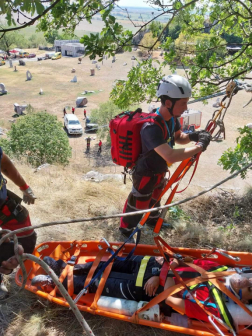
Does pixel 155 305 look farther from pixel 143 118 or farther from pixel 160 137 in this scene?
pixel 143 118

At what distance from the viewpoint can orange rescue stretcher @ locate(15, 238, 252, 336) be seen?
8.57ft

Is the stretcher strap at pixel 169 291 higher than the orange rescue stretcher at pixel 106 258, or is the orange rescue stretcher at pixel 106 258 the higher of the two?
the stretcher strap at pixel 169 291

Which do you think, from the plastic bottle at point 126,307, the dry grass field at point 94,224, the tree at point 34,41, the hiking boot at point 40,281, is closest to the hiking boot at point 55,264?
the hiking boot at point 40,281

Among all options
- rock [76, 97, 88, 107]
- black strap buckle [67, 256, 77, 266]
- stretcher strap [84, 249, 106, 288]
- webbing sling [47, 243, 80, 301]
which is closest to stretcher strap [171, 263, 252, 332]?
stretcher strap [84, 249, 106, 288]

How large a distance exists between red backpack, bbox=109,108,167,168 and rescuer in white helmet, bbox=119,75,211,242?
6cm

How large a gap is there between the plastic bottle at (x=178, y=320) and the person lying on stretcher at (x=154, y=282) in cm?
9

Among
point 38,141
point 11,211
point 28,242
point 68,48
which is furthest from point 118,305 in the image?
point 68,48

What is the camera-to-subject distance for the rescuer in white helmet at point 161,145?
315cm

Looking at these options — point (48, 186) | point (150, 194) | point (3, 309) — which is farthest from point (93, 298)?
point (48, 186)

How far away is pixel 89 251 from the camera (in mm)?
3721

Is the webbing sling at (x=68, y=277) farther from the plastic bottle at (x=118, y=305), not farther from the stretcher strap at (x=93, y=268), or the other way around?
the plastic bottle at (x=118, y=305)

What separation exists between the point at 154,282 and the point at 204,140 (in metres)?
1.64

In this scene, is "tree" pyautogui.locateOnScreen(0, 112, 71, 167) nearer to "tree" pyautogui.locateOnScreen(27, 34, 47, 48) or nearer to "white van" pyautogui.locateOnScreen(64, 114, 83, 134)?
"white van" pyautogui.locateOnScreen(64, 114, 83, 134)

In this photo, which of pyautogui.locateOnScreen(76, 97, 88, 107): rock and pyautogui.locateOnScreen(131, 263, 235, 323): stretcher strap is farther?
pyautogui.locateOnScreen(76, 97, 88, 107): rock
